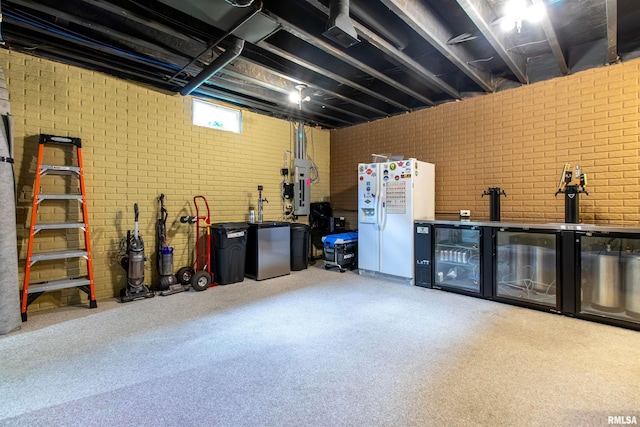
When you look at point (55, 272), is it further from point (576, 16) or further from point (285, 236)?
point (576, 16)

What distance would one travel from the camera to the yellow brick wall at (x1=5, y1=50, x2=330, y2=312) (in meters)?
3.54

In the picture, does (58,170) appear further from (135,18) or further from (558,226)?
(558,226)

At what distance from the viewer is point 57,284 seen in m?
3.42

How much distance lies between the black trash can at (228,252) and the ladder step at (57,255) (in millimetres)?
1702

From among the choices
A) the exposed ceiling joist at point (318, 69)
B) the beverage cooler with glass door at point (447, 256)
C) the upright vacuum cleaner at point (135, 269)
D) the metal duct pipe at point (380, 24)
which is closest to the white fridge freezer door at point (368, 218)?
the beverage cooler with glass door at point (447, 256)

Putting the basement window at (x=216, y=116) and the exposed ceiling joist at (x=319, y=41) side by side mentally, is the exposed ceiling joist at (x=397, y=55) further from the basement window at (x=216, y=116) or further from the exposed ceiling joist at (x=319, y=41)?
the basement window at (x=216, y=116)

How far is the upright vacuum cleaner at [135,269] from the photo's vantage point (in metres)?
3.93

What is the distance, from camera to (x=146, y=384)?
6.80 feet

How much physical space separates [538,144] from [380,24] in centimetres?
288

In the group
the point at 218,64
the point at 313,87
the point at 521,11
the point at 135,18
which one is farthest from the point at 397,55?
the point at 135,18

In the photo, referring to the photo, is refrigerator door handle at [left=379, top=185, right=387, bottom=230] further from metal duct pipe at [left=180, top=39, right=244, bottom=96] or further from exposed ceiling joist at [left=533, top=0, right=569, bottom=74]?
metal duct pipe at [left=180, top=39, right=244, bottom=96]

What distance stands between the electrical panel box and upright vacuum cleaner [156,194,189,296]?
2.63 metres

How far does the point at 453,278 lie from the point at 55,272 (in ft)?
18.0

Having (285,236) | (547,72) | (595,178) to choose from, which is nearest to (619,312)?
(595,178)
